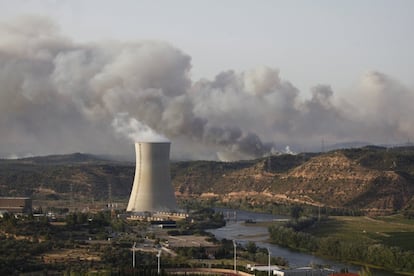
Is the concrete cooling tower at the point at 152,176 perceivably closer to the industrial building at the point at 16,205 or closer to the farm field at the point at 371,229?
the farm field at the point at 371,229

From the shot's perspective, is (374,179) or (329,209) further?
(374,179)

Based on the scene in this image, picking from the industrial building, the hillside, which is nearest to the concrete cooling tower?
the industrial building

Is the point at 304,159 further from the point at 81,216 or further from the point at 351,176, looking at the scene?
the point at 81,216

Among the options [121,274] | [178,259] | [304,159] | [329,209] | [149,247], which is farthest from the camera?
[304,159]

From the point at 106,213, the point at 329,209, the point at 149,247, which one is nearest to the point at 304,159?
the point at 329,209

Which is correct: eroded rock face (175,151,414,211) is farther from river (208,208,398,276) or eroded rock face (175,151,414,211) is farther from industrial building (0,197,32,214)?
industrial building (0,197,32,214)

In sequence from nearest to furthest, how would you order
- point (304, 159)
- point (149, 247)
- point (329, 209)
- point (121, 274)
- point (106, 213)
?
1. point (121, 274)
2. point (149, 247)
3. point (106, 213)
4. point (329, 209)
5. point (304, 159)

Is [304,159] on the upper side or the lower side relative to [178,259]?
upper
